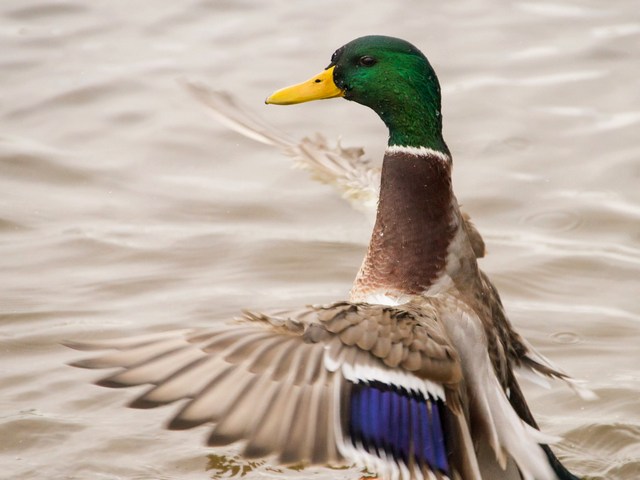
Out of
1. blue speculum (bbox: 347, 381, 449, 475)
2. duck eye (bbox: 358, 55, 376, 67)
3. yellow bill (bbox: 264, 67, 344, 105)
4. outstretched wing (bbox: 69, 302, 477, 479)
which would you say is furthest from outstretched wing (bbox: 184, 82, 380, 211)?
blue speculum (bbox: 347, 381, 449, 475)

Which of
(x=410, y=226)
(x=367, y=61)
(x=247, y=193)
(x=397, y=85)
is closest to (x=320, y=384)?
(x=410, y=226)

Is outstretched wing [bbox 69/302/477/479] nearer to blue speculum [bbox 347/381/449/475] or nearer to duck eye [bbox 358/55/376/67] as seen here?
blue speculum [bbox 347/381/449/475]

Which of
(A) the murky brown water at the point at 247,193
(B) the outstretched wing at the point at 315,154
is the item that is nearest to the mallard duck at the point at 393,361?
(A) the murky brown water at the point at 247,193

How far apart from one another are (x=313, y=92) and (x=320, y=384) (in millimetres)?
1483

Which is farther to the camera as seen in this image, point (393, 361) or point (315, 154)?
point (315, 154)

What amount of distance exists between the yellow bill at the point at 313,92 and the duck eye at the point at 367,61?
14 cm

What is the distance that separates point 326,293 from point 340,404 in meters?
2.69

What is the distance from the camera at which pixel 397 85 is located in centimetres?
481

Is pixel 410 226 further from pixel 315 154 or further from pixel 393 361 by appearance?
pixel 315 154

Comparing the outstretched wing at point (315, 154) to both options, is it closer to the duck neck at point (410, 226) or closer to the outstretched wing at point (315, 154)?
the outstretched wing at point (315, 154)

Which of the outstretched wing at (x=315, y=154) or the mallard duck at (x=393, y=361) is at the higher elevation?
the outstretched wing at (x=315, y=154)

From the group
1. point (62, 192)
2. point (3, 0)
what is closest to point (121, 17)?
point (3, 0)

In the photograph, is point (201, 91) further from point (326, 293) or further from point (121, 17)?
point (121, 17)

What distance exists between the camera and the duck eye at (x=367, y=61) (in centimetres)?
487
